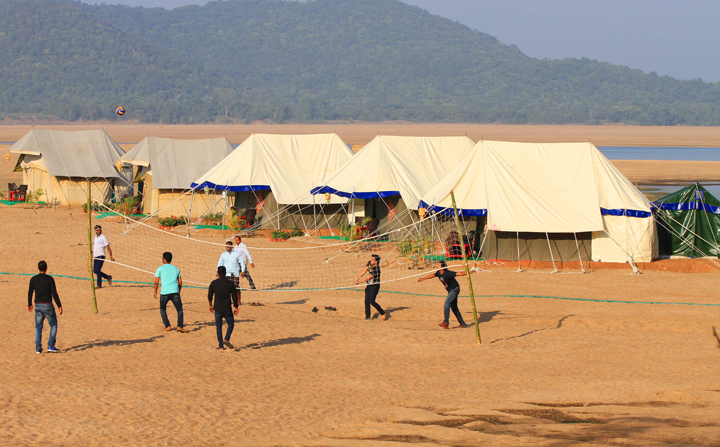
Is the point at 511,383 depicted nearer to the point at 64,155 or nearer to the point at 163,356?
the point at 163,356

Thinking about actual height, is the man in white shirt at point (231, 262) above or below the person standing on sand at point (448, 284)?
above

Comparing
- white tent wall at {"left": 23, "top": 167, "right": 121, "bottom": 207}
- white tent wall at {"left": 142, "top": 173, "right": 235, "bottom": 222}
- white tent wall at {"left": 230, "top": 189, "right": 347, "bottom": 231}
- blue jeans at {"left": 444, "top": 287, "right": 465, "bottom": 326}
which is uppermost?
white tent wall at {"left": 23, "top": 167, "right": 121, "bottom": 207}

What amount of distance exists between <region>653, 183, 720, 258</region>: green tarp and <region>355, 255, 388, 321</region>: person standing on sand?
10970mm

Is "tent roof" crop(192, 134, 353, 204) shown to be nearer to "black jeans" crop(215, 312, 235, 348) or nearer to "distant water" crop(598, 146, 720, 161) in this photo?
"black jeans" crop(215, 312, 235, 348)

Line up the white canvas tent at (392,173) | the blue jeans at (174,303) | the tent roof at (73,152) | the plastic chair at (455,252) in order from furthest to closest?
the tent roof at (73,152) < the white canvas tent at (392,173) < the plastic chair at (455,252) < the blue jeans at (174,303)

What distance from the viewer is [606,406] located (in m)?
8.99

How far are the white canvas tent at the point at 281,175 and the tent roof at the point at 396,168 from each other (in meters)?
1.08

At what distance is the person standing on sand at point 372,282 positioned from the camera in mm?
14531

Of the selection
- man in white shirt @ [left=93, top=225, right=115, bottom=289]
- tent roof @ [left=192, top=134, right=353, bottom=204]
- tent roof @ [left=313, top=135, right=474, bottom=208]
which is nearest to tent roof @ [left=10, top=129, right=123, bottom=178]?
tent roof @ [left=192, top=134, right=353, bottom=204]

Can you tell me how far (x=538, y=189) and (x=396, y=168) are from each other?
6.15 meters

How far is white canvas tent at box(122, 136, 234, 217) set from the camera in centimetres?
3053

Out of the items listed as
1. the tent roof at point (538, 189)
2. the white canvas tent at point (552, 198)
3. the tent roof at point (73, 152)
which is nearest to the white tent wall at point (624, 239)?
the white canvas tent at point (552, 198)

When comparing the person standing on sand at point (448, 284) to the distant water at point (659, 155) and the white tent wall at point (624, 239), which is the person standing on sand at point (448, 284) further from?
the distant water at point (659, 155)

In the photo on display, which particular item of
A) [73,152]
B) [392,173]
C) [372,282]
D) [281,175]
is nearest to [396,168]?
[392,173]
